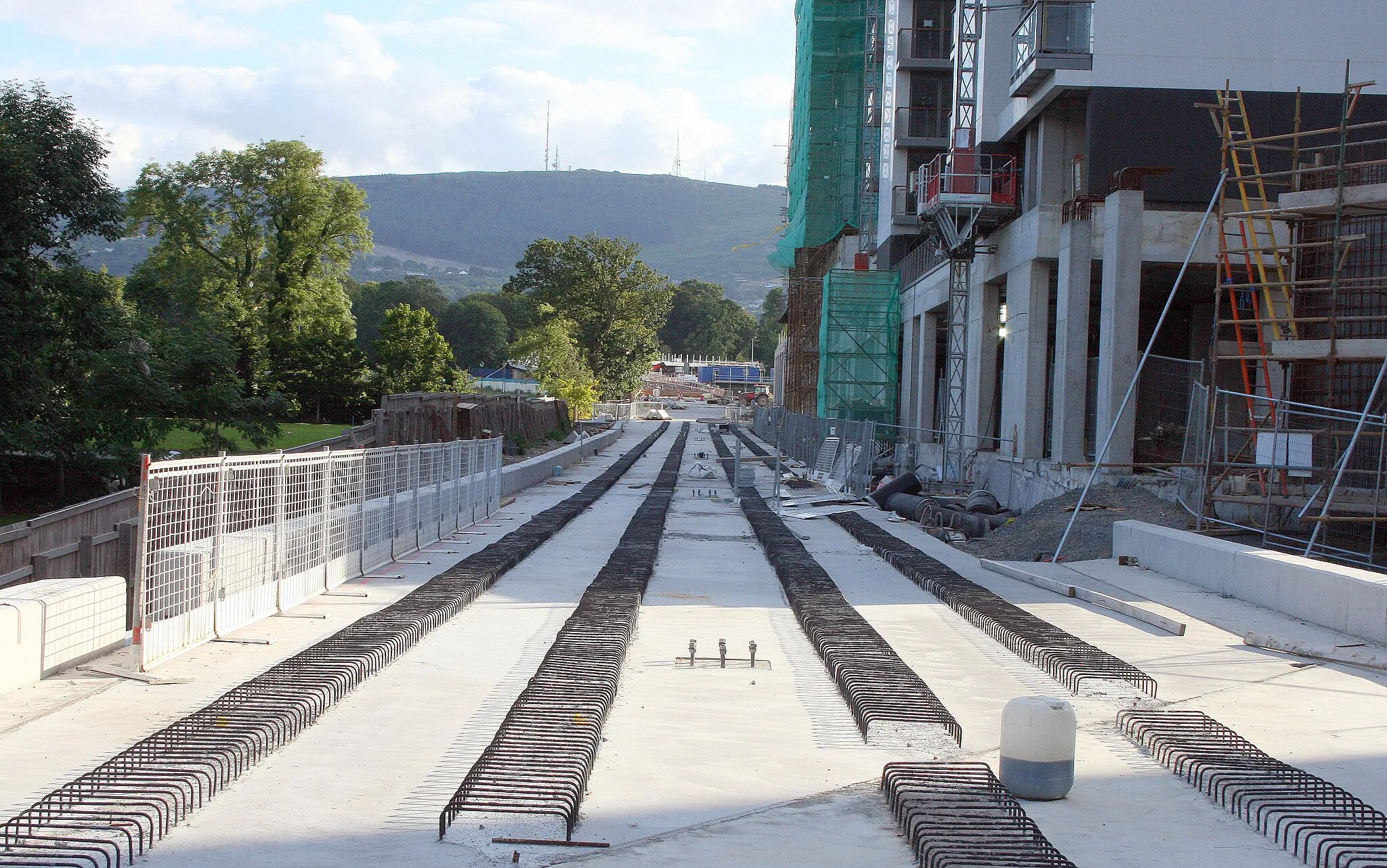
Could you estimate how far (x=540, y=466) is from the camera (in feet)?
113

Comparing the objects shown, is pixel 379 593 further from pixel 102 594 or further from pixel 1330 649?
pixel 1330 649

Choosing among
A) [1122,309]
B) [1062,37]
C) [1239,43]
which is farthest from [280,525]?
[1239,43]

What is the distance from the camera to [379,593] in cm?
1317

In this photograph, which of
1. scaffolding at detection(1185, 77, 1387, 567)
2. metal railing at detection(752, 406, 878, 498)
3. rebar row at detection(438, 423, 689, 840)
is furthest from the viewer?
metal railing at detection(752, 406, 878, 498)

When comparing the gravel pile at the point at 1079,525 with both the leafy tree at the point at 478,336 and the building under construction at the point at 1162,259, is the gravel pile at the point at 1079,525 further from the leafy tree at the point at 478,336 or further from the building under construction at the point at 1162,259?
the leafy tree at the point at 478,336

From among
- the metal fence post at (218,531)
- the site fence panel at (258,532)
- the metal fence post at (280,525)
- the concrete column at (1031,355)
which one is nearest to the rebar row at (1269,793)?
the site fence panel at (258,532)

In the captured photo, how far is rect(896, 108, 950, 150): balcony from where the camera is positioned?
44.2 meters

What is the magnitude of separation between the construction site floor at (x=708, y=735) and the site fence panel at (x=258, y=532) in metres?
0.29

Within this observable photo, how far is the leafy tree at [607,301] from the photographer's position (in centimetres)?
10450

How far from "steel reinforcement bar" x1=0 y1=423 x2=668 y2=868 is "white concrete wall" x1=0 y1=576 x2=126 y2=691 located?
1.40m

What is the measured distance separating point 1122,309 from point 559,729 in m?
19.4

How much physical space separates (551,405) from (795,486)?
26.5 metres

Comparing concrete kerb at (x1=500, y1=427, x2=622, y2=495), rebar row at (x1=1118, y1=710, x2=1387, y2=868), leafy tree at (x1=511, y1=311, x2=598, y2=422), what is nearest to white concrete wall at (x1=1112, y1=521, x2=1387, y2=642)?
rebar row at (x1=1118, y1=710, x2=1387, y2=868)

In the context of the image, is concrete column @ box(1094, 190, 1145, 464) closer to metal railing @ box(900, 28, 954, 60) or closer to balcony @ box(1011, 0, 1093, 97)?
balcony @ box(1011, 0, 1093, 97)
